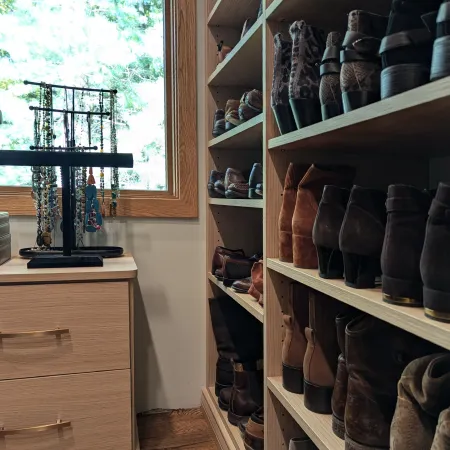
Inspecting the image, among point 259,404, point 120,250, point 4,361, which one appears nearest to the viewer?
point 4,361

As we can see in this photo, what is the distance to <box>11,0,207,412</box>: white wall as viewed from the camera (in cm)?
170

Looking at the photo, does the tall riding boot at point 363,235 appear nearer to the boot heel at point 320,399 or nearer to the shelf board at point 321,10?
the boot heel at point 320,399

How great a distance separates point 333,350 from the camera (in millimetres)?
910

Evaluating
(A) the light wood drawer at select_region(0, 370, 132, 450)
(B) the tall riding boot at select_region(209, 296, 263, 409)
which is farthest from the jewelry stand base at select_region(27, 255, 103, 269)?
(B) the tall riding boot at select_region(209, 296, 263, 409)

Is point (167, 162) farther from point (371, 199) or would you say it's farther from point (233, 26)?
point (371, 199)

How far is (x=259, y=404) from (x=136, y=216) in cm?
79

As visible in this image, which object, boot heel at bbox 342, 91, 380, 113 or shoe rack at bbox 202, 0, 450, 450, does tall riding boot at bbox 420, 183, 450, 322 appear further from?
boot heel at bbox 342, 91, 380, 113

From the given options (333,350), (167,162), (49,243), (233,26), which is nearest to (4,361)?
(49,243)

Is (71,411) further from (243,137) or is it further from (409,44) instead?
(409,44)

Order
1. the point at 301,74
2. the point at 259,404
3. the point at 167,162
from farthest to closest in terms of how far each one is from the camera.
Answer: the point at 167,162, the point at 259,404, the point at 301,74

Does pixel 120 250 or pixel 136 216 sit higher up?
pixel 136 216

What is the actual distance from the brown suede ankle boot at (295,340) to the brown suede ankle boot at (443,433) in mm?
465

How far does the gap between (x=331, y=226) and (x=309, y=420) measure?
379mm

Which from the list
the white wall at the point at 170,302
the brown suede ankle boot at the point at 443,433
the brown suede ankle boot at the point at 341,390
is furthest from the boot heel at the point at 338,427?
the white wall at the point at 170,302
